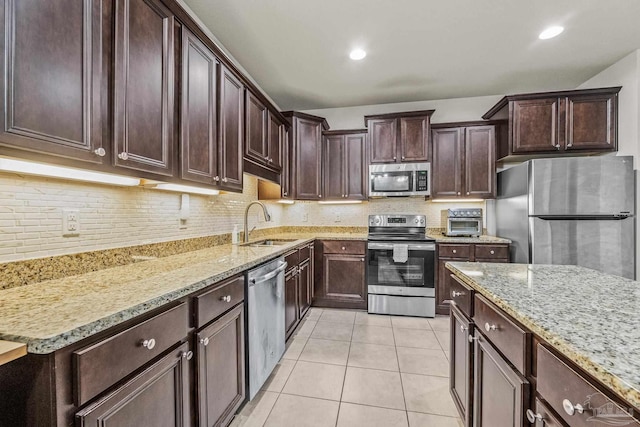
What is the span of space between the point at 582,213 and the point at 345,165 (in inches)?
99.5

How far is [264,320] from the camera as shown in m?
1.88

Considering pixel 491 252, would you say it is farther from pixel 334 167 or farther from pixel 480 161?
pixel 334 167

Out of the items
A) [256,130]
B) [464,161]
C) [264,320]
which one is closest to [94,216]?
A: [264,320]

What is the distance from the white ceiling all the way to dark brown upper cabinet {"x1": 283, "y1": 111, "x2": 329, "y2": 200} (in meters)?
0.37

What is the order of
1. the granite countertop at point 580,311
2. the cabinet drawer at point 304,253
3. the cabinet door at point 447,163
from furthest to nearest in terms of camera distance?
the cabinet door at point 447,163, the cabinet drawer at point 304,253, the granite countertop at point 580,311

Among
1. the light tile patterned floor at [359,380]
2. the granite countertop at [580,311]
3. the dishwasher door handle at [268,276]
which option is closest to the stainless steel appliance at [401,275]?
the light tile patterned floor at [359,380]

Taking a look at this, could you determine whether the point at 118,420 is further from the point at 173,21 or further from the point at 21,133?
the point at 173,21

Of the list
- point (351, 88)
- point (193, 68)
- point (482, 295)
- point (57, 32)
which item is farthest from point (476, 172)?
point (57, 32)

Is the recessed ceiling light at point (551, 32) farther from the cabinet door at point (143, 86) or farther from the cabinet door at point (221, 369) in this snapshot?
the cabinet door at point (221, 369)

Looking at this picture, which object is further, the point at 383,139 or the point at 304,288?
the point at 383,139

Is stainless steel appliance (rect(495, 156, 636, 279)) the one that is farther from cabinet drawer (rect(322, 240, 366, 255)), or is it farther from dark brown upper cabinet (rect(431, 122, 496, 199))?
cabinet drawer (rect(322, 240, 366, 255))

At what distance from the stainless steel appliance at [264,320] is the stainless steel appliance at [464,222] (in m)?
2.26

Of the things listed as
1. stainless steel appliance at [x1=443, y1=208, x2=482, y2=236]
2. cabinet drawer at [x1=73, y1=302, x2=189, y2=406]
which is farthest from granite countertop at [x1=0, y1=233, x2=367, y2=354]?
stainless steel appliance at [x1=443, y1=208, x2=482, y2=236]

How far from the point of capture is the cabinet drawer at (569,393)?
571 millimetres
